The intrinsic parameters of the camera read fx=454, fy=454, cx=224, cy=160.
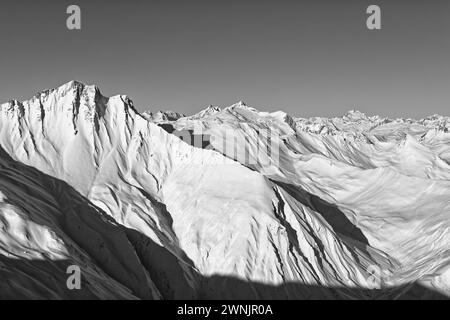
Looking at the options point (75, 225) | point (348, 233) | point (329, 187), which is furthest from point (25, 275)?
point (329, 187)

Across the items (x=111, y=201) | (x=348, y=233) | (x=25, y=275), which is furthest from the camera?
(x=348, y=233)

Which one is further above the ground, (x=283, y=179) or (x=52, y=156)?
(x=52, y=156)

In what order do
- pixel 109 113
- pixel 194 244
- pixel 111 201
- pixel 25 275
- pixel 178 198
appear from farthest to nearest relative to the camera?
pixel 109 113 < pixel 178 198 < pixel 111 201 < pixel 194 244 < pixel 25 275

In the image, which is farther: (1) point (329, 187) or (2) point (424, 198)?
(1) point (329, 187)

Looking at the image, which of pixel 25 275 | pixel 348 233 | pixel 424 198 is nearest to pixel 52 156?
pixel 25 275
